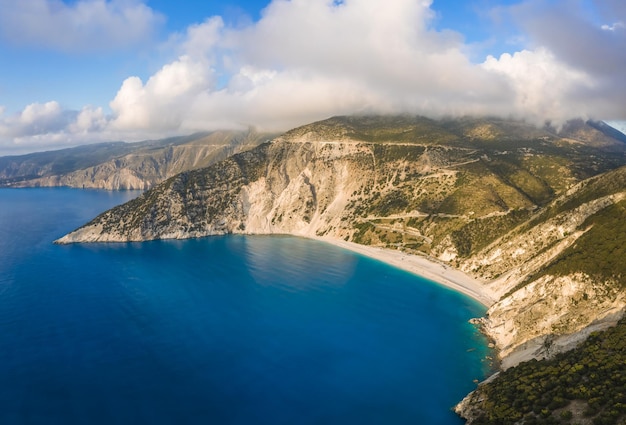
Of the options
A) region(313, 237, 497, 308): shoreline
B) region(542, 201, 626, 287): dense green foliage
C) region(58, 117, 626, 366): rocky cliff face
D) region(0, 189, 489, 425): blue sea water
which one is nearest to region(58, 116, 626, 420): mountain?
region(542, 201, 626, 287): dense green foliage

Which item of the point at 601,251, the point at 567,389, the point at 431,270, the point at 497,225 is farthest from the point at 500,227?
the point at 567,389

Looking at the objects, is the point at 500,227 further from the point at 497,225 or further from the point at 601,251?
the point at 601,251

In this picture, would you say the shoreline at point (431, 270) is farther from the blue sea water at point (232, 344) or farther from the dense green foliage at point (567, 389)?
the dense green foliage at point (567, 389)

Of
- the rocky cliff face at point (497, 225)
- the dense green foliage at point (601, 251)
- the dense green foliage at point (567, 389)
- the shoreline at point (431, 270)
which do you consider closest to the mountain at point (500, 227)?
the dense green foliage at point (601, 251)

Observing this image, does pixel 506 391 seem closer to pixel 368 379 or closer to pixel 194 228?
pixel 368 379

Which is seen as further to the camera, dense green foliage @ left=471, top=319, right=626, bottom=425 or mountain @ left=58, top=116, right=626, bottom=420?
mountain @ left=58, top=116, right=626, bottom=420

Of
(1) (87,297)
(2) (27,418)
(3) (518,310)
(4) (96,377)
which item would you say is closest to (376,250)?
(3) (518,310)

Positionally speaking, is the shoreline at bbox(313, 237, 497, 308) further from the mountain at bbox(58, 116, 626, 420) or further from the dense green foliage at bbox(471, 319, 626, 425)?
the dense green foliage at bbox(471, 319, 626, 425)
